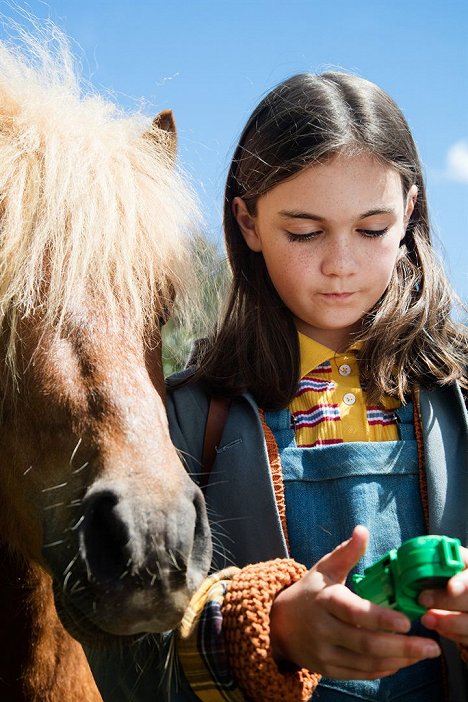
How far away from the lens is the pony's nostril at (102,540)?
5.30 feet

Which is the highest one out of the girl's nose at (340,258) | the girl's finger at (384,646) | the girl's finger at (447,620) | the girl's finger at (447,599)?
the girl's nose at (340,258)

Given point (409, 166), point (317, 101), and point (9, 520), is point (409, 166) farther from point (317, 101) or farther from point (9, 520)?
point (9, 520)

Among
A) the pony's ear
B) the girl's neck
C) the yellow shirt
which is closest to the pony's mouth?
the yellow shirt

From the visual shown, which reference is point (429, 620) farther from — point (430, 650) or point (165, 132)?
point (165, 132)

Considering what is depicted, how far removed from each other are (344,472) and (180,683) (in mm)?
780

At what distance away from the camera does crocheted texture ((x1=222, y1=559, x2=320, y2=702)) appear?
1.76 m

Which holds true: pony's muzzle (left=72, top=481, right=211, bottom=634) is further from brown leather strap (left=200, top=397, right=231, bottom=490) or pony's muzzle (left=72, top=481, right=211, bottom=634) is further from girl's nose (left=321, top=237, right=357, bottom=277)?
girl's nose (left=321, top=237, right=357, bottom=277)

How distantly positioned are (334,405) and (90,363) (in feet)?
3.17

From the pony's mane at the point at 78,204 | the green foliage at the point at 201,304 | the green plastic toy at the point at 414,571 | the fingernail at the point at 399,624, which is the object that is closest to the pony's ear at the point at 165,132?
the pony's mane at the point at 78,204

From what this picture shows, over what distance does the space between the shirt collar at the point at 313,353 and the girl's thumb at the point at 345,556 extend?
994 millimetres

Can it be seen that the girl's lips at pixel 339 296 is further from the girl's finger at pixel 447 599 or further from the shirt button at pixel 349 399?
the girl's finger at pixel 447 599

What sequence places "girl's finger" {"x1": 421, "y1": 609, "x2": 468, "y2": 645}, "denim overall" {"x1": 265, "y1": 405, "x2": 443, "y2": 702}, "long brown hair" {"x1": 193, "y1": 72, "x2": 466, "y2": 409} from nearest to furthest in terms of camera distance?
"girl's finger" {"x1": 421, "y1": 609, "x2": 468, "y2": 645} → "denim overall" {"x1": 265, "y1": 405, "x2": 443, "y2": 702} → "long brown hair" {"x1": 193, "y1": 72, "x2": 466, "y2": 409}

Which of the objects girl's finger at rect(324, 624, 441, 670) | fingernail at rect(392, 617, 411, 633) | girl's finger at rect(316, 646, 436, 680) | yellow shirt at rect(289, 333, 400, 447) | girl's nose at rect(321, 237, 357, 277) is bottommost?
girl's finger at rect(316, 646, 436, 680)

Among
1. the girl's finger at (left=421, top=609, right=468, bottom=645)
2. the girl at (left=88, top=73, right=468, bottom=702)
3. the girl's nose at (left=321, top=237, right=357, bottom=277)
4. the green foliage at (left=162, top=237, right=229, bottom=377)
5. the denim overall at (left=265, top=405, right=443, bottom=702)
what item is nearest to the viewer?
the girl's finger at (left=421, top=609, right=468, bottom=645)
